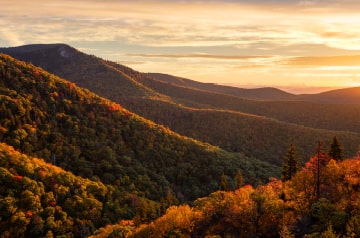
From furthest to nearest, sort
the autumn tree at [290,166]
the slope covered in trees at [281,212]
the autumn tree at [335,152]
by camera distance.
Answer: the autumn tree at [290,166]
the autumn tree at [335,152]
the slope covered in trees at [281,212]

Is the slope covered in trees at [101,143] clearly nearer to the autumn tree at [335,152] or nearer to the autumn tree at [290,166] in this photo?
the autumn tree at [290,166]

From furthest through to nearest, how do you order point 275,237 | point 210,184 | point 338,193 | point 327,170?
point 210,184, point 327,170, point 338,193, point 275,237

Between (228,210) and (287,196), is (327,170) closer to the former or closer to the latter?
(287,196)

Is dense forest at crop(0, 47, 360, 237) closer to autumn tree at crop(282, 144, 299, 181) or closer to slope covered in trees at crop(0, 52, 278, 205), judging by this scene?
autumn tree at crop(282, 144, 299, 181)

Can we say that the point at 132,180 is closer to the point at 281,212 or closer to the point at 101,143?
the point at 101,143

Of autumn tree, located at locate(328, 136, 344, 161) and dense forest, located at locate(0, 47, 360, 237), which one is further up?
autumn tree, located at locate(328, 136, 344, 161)

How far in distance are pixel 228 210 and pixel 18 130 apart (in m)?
93.9

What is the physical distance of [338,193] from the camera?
60.0 metres

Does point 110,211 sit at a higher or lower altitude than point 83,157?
lower

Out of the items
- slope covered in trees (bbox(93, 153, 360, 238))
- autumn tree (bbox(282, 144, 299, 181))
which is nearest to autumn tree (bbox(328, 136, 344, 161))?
autumn tree (bbox(282, 144, 299, 181))

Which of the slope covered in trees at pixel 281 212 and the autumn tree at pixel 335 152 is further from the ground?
the autumn tree at pixel 335 152

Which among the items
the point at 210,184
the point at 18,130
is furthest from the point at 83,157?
the point at 210,184

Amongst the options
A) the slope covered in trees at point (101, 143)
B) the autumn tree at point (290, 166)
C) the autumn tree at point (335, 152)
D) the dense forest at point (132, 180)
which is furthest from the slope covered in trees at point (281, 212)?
the slope covered in trees at point (101, 143)

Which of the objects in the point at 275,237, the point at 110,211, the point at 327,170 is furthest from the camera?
the point at 110,211
